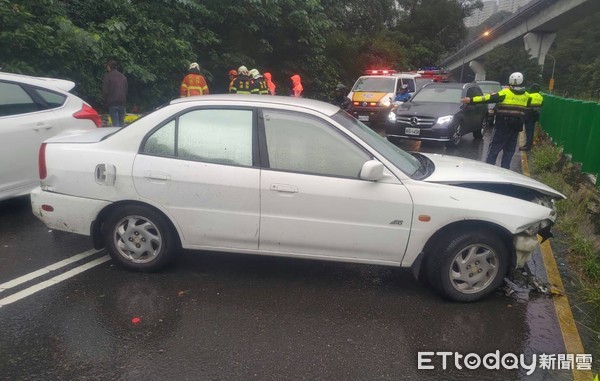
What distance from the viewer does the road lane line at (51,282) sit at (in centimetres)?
391

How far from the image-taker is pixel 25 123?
5832 millimetres

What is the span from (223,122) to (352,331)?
2.08 m

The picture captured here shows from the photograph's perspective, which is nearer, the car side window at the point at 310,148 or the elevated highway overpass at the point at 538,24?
the car side window at the point at 310,148

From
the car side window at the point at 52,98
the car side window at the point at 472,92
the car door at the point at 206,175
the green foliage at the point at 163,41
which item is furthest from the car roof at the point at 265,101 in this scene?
the car side window at the point at 472,92

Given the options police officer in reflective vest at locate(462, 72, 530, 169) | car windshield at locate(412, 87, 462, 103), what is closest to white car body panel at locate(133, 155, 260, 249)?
police officer in reflective vest at locate(462, 72, 530, 169)

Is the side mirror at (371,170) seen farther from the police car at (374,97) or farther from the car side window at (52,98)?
the police car at (374,97)

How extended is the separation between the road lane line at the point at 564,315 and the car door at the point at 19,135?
19.2 feet

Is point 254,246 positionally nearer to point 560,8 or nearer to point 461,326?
point 461,326

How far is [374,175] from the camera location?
3863 millimetres

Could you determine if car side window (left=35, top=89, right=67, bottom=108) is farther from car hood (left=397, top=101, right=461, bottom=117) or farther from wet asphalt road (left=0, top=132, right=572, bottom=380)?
car hood (left=397, top=101, right=461, bottom=117)

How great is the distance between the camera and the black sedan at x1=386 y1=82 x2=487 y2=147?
11.8 m

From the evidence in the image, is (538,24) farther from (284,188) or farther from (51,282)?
(51,282)

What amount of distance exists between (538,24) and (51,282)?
145ft

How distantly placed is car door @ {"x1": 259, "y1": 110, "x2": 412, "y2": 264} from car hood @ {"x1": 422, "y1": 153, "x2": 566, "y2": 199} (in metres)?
0.48
